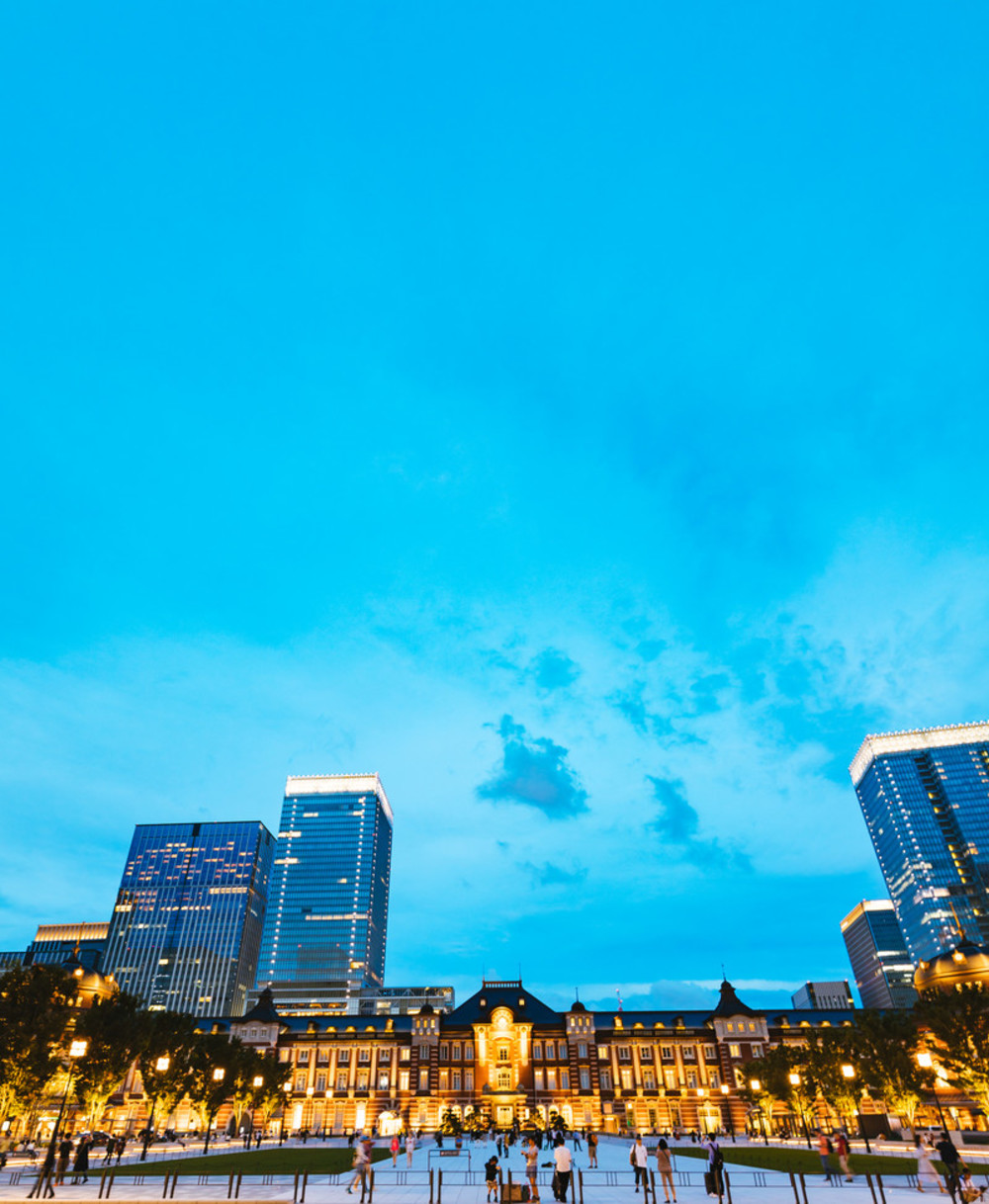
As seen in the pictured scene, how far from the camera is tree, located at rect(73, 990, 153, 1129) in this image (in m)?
49.7

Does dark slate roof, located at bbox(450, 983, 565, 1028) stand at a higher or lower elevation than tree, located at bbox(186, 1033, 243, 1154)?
→ higher

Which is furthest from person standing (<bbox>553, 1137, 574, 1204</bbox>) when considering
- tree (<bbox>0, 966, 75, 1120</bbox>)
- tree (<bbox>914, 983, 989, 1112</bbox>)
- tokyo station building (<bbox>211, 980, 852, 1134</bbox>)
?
tokyo station building (<bbox>211, 980, 852, 1134</bbox>)

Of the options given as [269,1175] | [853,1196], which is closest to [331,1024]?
[269,1175]

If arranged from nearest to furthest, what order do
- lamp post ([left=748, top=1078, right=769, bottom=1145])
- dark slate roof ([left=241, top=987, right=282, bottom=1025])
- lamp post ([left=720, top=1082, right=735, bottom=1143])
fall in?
lamp post ([left=748, top=1078, right=769, bottom=1145]) → lamp post ([left=720, top=1082, right=735, bottom=1143]) → dark slate roof ([left=241, top=987, right=282, bottom=1025])

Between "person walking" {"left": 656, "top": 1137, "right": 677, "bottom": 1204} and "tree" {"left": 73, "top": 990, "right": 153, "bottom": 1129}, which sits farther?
"tree" {"left": 73, "top": 990, "right": 153, "bottom": 1129}

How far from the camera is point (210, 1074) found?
60.2 metres

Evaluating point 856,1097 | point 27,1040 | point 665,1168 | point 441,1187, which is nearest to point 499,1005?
point 856,1097

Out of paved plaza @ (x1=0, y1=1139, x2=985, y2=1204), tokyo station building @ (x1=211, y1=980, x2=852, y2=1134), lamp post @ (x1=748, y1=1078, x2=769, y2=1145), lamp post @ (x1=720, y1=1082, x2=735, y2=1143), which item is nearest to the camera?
paved plaza @ (x1=0, y1=1139, x2=985, y2=1204)

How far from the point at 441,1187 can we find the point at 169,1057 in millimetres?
33255

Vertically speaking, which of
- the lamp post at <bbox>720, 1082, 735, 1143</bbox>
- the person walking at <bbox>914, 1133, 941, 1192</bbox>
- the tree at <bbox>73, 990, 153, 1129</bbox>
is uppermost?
the tree at <bbox>73, 990, 153, 1129</bbox>

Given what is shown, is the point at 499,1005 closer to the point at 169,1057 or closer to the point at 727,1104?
the point at 727,1104

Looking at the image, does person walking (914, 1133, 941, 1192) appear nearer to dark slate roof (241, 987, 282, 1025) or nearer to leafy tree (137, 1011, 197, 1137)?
leafy tree (137, 1011, 197, 1137)

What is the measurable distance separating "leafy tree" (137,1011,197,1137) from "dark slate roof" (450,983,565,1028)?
47.1 metres

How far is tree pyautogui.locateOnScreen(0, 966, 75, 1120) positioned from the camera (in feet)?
127
